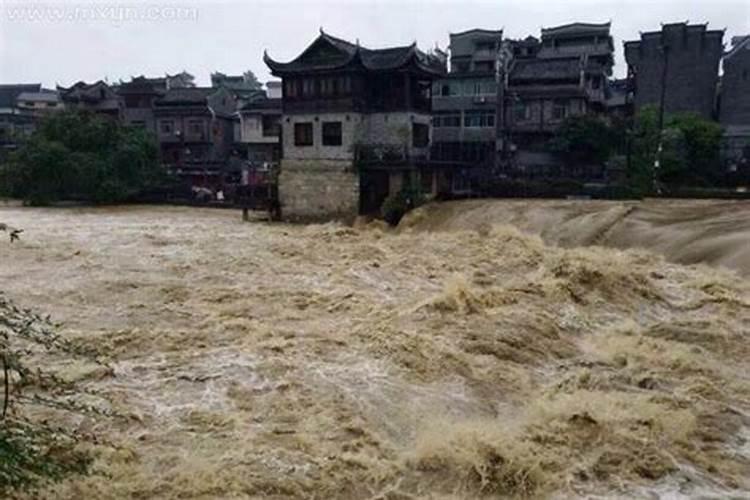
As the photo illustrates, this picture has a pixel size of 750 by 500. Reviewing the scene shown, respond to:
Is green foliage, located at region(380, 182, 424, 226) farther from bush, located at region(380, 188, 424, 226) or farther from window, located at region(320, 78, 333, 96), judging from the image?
window, located at region(320, 78, 333, 96)

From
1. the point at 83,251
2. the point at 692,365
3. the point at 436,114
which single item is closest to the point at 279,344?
the point at 692,365

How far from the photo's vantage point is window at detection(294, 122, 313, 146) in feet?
87.7

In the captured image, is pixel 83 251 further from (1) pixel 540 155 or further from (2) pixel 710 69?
(2) pixel 710 69

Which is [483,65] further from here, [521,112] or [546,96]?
[546,96]

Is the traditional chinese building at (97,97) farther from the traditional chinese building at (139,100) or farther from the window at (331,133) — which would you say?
the window at (331,133)

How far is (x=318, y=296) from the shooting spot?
41.5ft

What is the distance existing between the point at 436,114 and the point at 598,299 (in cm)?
2427

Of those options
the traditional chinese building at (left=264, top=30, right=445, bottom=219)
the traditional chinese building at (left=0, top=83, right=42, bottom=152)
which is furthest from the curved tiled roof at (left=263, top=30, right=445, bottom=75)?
the traditional chinese building at (left=0, top=83, right=42, bottom=152)

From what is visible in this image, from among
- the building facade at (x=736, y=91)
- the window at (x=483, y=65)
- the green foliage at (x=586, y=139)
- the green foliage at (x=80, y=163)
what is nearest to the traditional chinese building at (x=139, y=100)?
the green foliage at (x=80, y=163)

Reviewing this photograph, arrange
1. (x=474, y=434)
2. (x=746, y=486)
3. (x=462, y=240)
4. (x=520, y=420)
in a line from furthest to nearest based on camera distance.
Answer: (x=462, y=240) < (x=520, y=420) < (x=474, y=434) < (x=746, y=486)

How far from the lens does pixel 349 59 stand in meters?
25.6

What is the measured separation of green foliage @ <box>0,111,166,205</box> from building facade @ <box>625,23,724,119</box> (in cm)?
2348

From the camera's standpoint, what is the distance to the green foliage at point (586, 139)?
29141 mm

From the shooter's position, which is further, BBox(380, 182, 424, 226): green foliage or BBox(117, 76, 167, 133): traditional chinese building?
BBox(117, 76, 167, 133): traditional chinese building
